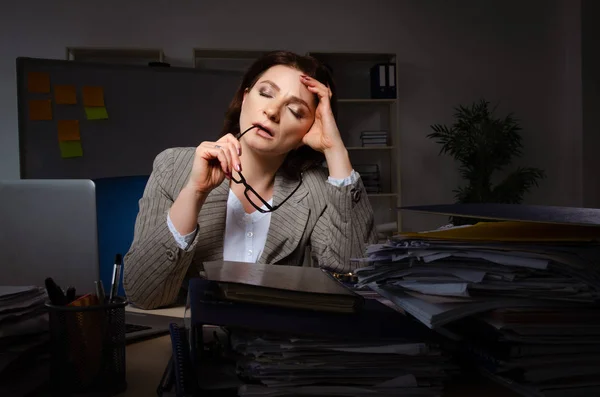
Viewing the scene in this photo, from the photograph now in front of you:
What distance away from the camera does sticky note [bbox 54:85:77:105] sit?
3.29m

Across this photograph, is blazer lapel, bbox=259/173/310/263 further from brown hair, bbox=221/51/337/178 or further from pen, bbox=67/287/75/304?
pen, bbox=67/287/75/304

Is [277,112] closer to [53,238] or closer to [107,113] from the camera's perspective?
[53,238]

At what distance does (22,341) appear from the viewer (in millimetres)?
675

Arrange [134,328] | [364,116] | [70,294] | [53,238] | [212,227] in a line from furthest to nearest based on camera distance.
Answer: [364,116] < [212,227] < [53,238] < [134,328] < [70,294]

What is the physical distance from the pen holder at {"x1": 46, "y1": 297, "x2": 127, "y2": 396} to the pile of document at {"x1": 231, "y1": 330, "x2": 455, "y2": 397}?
0.47 ft

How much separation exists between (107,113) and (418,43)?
112 inches

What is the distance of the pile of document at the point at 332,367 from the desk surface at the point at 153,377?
0.04 m

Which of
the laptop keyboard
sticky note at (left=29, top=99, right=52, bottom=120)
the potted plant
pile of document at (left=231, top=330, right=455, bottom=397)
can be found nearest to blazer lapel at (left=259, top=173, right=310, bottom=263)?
the laptop keyboard

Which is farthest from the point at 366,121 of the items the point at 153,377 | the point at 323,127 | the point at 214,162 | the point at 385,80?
the point at 153,377

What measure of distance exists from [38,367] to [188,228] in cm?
70

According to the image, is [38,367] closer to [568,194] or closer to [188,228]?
[188,228]

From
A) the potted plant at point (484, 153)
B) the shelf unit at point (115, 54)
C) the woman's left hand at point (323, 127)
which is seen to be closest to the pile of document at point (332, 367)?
the woman's left hand at point (323, 127)

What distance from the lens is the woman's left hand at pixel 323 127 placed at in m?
1.69

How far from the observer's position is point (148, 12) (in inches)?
184
